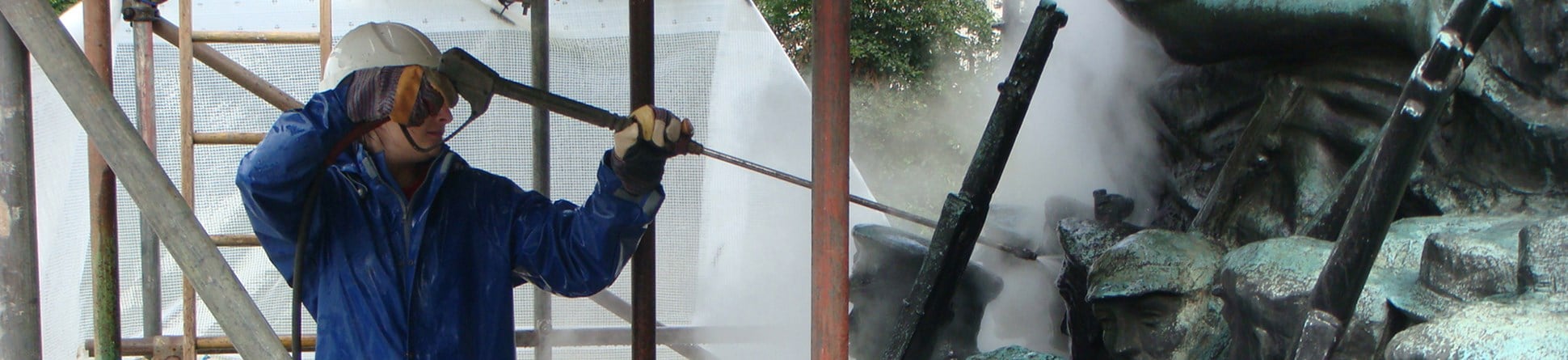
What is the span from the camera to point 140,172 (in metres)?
2.47

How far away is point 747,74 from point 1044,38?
260 centimetres

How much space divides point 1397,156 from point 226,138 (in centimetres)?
397

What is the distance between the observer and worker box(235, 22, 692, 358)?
2.70 m

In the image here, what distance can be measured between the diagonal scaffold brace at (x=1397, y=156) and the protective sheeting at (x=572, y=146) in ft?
11.8

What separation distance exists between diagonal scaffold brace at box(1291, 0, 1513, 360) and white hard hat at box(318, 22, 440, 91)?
1.97 meters

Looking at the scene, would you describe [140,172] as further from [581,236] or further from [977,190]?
[977,190]

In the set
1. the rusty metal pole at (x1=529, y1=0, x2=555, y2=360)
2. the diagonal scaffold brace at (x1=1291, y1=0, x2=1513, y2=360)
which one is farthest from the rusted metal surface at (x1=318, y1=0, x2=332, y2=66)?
the diagonal scaffold brace at (x1=1291, y1=0, x2=1513, y2=360)

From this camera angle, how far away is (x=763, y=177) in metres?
6.62

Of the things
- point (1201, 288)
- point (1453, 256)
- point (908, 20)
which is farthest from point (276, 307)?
point (908, 20)

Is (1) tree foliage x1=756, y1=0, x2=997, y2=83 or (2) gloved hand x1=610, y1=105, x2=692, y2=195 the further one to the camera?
(1) tree foliage x1=756, y1=0, x2=997, y2=83

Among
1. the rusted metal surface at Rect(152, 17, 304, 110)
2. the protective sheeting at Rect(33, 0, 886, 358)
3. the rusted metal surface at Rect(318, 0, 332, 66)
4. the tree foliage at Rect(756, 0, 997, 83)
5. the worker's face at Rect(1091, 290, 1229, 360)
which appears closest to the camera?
the worker's face at Rect(1091, 290, 1229, 360)

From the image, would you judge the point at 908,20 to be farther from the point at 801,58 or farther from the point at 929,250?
the point at 929,250

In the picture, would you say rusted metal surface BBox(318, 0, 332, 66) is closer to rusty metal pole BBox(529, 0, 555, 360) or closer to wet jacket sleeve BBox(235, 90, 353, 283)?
rusty metal pole BBox(529, 0, 555, 360)

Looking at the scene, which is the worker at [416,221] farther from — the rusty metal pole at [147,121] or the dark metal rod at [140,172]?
the rusty metal pole at [147,121]
